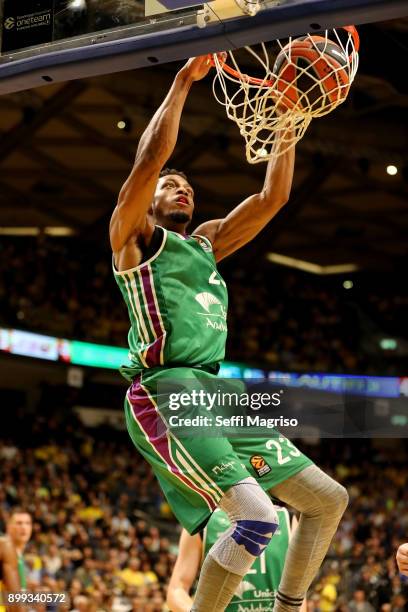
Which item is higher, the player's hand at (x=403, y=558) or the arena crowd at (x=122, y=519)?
the player's hand at (x=403, y=558)

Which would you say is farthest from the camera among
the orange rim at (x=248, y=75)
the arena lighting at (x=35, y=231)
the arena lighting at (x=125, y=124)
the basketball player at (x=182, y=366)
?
the arena lighting at (x=35, y=231)

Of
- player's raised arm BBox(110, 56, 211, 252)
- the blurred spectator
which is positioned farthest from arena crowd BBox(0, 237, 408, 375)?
player's raised arm BBox(110, 56, 211, 252)

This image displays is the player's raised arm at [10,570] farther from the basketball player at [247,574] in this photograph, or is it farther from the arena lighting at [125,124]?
the arena lighting at [125,124]

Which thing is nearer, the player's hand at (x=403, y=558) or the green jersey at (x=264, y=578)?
the player's hand at (x=403, y=558)

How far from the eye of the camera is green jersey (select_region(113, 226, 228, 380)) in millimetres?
4363

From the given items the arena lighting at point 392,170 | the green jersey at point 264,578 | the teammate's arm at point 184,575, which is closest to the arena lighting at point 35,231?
the arena lighting at point 392,170

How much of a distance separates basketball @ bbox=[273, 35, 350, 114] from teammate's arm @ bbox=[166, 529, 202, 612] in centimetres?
248

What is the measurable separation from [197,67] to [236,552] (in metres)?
2.16

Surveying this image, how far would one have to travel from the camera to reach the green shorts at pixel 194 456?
13.5 feet

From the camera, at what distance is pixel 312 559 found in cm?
432

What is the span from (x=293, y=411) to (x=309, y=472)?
0.36 metres

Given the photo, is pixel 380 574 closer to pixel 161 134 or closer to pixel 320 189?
pixel 161 134

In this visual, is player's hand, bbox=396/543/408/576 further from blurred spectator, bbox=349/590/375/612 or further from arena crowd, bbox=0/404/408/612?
blurred spectator, bbox=349/590/375/612

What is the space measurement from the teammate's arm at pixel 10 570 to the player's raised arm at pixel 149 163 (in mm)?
2160
